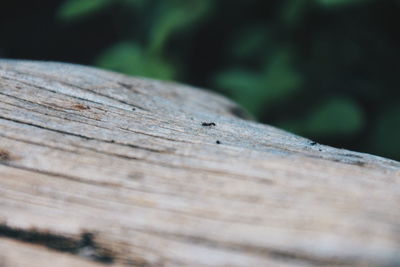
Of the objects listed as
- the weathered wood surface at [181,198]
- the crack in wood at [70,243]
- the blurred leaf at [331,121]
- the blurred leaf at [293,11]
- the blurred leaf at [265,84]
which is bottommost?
the crack in wood at [70,243]

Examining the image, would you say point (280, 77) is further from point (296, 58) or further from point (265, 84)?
point (296, 58)

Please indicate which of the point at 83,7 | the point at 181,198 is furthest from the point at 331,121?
the point at 181,198

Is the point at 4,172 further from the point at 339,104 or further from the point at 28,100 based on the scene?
the point at 339,104

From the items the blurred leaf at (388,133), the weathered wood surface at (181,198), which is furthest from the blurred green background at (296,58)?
the weathered wood surface at (181,198)

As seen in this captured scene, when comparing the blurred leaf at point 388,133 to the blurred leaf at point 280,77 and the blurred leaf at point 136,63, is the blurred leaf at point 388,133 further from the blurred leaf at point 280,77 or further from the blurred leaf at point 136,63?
the blurred leaf at point 136,63

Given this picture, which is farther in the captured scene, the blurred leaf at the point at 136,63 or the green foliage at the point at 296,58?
the blurred leaf at the point at 136,63

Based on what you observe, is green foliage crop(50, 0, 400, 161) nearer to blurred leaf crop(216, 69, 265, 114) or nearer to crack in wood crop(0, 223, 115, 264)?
blurred leaf crop(216, 69, 265, 114)

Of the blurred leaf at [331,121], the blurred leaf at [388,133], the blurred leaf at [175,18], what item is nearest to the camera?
the blurred leaf at [331,121]
